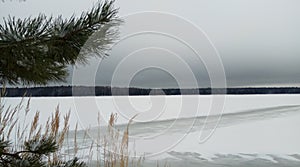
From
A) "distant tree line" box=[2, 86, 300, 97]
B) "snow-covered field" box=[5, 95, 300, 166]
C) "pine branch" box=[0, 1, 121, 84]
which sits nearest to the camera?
"pine branch" box=[0, 1, 121, 84]

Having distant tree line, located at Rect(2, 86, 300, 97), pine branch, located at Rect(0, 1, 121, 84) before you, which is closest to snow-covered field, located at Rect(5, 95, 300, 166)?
distant tree line, located at Rect(2, 86, 300, 97)

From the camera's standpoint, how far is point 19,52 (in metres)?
0.81

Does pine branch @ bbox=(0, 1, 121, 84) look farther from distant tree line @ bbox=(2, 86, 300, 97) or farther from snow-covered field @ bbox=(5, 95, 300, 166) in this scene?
snow-covered field @ bbox=(5, 95, 300, 166)

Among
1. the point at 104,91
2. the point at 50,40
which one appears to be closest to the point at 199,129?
the point at 104,91

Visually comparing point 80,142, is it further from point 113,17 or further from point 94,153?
point 113,17

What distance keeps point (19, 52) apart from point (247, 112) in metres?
4.93

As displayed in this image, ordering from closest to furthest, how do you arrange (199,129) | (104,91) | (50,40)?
(50,40)
(104,91)
(199,129)

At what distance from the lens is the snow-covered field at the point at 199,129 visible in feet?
9.41

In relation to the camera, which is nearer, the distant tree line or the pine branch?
the pine branch

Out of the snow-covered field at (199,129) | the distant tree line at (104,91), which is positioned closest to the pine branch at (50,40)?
the distant tree line at (104,91)

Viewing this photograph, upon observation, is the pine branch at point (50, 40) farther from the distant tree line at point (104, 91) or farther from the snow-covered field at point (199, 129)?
the snow-covered field at point (199, 129)

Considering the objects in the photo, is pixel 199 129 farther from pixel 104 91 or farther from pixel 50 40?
pixel 50 40

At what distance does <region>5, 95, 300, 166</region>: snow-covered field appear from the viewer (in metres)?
2.87

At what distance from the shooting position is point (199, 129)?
441 cm
